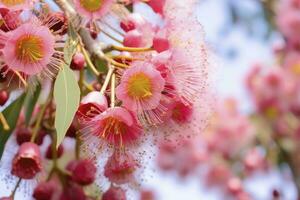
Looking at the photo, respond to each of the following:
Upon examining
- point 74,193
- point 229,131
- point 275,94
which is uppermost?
point 74,193

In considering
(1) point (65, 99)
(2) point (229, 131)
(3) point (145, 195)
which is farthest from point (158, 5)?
(2) point (229, 131)

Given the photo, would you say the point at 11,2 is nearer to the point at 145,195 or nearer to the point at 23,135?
the point at 23,135

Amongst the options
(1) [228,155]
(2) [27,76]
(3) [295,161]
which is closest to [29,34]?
(2) [27,76]

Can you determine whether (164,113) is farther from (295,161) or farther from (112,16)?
(295,161)

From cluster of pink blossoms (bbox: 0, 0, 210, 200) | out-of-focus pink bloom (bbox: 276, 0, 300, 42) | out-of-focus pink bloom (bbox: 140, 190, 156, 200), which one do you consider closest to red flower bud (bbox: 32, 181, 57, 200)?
cluster of pink blossoms (bbox: 0, 0, 210, 200)

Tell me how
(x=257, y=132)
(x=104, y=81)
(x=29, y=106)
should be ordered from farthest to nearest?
(x=257, y=132)
(x=29, y=106)
(x=104, y=81)

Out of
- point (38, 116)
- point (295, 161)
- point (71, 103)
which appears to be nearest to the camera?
point (71, 103)

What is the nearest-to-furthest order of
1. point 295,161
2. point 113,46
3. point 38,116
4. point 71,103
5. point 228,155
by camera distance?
point 71,103, point 113,46, point 38,116, point 295,161, point 228,155

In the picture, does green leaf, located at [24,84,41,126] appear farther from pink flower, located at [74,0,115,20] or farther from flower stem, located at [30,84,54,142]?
pink flower, located at [74,0,115,20]
